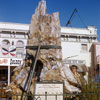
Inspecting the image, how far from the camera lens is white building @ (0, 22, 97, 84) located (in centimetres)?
2417

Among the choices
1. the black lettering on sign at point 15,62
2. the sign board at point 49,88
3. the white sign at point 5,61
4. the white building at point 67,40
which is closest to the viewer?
the sign board at point 49,88

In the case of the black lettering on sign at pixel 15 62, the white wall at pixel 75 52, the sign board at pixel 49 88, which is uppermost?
the white wall at pixel 75 52

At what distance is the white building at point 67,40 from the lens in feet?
79.3

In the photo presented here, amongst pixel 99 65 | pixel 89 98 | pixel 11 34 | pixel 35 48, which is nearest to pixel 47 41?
pixel 35 48

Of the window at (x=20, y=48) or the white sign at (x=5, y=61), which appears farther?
the window at (x=20, y=48)

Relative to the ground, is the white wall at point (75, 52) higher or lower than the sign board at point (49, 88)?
higher

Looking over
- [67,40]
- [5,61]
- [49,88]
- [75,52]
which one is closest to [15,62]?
[5,61]

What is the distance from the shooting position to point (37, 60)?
6496 mm

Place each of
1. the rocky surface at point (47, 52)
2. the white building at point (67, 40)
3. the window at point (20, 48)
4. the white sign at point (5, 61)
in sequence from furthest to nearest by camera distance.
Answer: the window at point (20, 48), the white building at point (67, 40), the white sign at point (5, 61), the rocky surface at point (47, 52)

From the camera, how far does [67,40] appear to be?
26734 millimetres

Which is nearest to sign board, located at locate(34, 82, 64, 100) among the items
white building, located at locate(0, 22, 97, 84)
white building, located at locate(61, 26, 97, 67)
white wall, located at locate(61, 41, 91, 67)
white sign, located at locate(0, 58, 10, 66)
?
white sign, located at locate(0, 58, 10, 66)

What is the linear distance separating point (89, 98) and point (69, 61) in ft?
67.4

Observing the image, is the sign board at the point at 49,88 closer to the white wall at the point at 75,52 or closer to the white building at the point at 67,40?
the white building at the point at 67,40

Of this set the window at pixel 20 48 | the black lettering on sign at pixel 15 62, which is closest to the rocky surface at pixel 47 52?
the black lettering on sign at pixel 15 62
